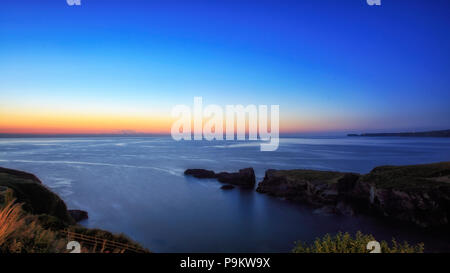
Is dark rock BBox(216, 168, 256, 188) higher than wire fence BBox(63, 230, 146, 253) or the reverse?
the reverse

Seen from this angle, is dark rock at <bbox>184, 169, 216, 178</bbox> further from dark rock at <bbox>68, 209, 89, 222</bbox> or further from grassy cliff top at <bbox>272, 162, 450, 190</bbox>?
dark rock at <bbox>68, 209, 89, 222</bbox>

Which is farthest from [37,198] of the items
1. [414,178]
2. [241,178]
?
[414,178]

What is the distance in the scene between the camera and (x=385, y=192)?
1883 cm

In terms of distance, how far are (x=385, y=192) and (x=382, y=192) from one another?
251 millimetres

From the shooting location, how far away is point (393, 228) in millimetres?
16891

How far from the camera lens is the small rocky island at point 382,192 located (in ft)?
53.8

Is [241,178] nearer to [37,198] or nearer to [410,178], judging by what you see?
[410,178]

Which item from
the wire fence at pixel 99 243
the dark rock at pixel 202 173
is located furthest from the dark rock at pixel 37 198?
the dark rock at pixel 202 173

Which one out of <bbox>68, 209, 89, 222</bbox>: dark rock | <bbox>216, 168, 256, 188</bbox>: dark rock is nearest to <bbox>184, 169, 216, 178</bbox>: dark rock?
<bbox>216, 168, 256, 188</bbox>: dark rock

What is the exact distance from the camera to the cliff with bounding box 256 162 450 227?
16375 millimetres
